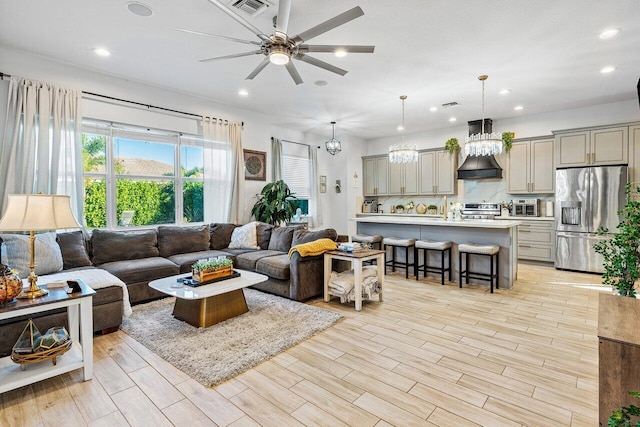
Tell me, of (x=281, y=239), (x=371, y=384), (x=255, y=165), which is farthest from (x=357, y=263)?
(x=255, y=165)

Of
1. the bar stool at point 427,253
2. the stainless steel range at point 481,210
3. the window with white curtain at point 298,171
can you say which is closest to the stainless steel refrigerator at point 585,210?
the stainless steel range at point 481,210

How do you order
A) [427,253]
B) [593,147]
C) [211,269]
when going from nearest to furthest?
[211,269] → [427,253] → [593,147]

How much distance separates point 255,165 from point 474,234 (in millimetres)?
4009

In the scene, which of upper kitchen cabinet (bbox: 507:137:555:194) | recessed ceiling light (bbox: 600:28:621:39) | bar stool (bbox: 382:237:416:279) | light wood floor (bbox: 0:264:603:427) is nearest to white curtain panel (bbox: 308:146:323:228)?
bar stool (bbox: 382:237:416:279)

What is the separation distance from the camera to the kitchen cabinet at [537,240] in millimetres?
5840

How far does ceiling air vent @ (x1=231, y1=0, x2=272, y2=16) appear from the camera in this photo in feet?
8.84

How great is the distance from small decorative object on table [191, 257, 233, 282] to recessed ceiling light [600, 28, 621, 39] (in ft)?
14.7

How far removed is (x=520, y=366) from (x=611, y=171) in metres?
4.51

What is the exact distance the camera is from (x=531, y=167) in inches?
244

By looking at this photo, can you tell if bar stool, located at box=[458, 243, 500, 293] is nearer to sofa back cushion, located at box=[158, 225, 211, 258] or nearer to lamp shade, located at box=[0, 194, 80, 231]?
sofa back cushion, located at box=[158, 225, 211, 258]

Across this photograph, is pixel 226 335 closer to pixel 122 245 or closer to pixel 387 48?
pixel 122 245

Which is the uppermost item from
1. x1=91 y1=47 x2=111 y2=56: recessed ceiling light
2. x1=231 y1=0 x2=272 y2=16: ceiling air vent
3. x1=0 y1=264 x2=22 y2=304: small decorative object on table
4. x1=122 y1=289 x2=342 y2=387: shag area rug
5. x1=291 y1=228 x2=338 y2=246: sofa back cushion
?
x1=91 y1=47 x2=111 y2=56: recessed ceiling light

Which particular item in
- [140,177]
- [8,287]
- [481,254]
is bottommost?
[481,254]

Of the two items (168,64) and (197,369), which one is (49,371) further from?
(168,64)
